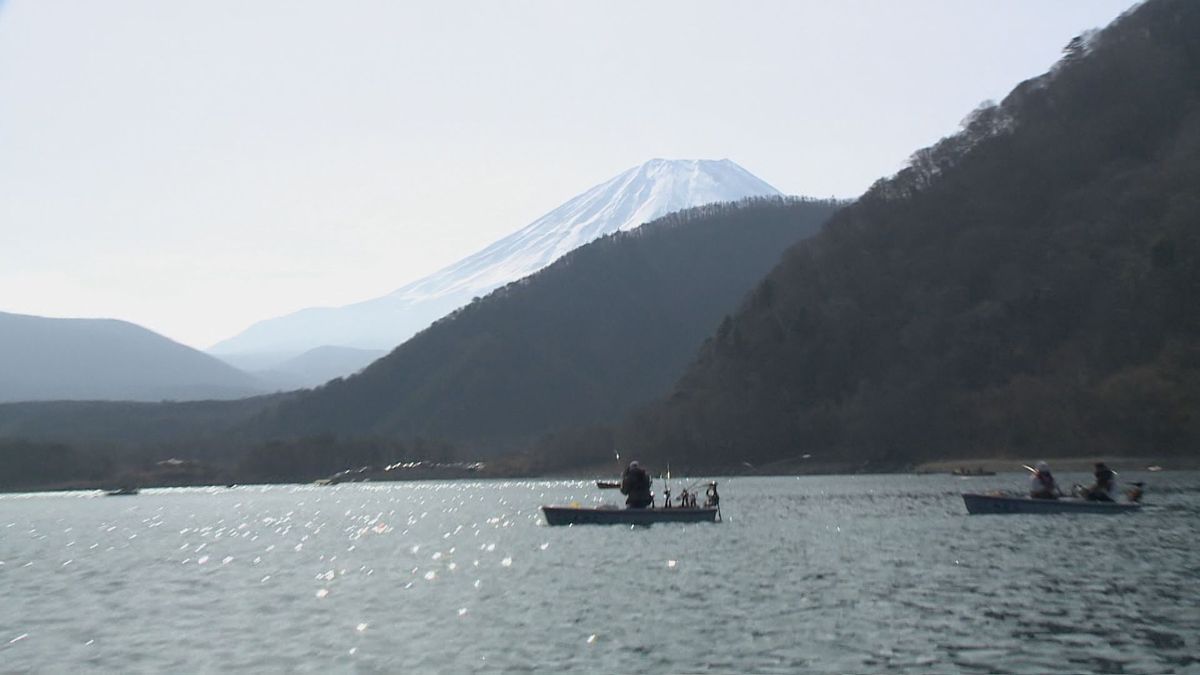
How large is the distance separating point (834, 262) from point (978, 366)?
33625mm

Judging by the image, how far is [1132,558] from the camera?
4028cm

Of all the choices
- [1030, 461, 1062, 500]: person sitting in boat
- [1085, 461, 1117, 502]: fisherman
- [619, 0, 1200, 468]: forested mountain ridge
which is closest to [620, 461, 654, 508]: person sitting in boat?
[1030, 461, 1062, 500]: person sitting in boat

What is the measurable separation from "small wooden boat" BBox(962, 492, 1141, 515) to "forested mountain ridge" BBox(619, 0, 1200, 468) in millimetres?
59344

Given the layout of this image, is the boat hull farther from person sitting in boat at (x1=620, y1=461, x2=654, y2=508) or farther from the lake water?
the lake water

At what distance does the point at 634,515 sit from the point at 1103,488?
20811 millimetres

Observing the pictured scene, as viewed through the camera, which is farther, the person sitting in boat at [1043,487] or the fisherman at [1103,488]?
the person sitting in boat at [1043,487]

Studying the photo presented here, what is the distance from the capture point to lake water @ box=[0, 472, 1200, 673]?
2659cm

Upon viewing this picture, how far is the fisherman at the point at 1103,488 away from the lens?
60.7 m

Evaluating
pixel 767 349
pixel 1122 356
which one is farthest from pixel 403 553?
pixel 767 349

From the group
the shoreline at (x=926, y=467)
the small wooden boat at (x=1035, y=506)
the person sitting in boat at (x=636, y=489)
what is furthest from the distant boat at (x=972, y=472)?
the person sitting in boat at (x=636, y=489)

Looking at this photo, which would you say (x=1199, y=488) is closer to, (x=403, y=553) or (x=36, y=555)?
(x=403, y=553)

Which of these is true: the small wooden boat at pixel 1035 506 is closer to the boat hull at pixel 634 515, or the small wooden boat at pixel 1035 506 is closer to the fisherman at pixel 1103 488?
the fisherman at pixel 1103 488

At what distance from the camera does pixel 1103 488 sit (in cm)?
6109

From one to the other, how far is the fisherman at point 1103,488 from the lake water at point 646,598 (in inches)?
82.4
